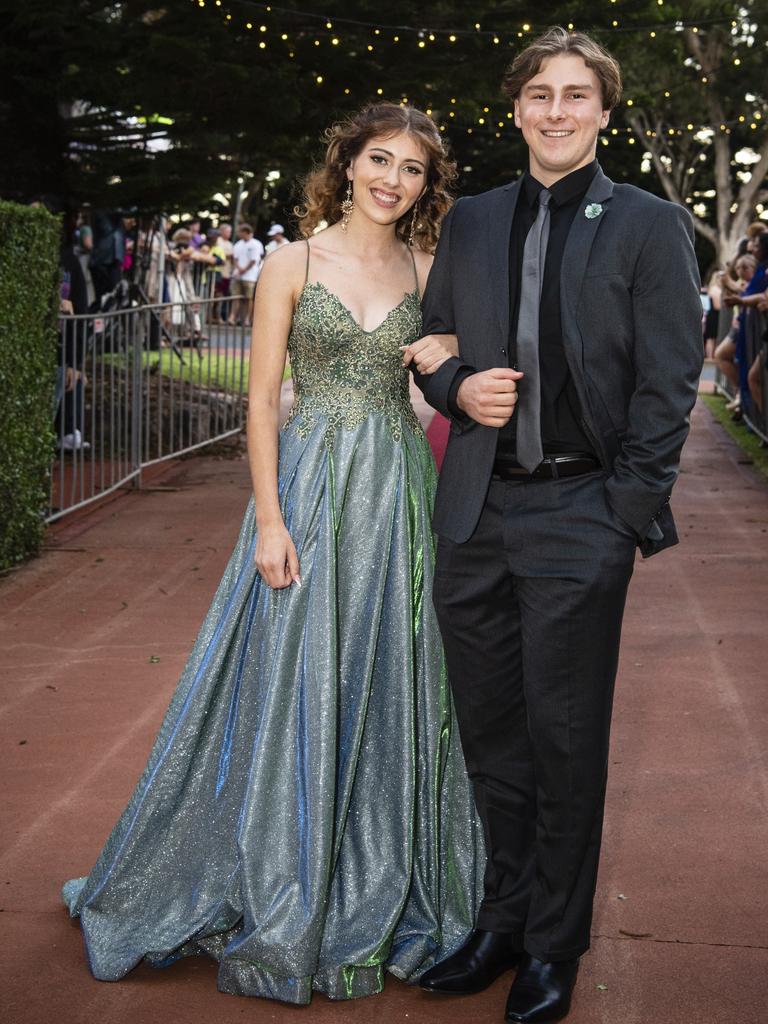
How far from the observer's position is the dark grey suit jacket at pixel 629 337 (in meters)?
3.06

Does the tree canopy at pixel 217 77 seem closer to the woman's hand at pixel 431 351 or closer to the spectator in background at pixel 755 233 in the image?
the spectator in background at pixel 755 233

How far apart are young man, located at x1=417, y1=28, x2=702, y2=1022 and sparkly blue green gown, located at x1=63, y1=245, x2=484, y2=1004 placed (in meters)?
0.23

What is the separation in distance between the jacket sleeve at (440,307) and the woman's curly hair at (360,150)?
Answer: 312 millimetres

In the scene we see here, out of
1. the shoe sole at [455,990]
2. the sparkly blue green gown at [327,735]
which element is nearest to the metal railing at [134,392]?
the sparkly blue green gown at [327,735]

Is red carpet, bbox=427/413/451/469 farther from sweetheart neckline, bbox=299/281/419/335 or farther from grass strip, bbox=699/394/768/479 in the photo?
sweetheart neckline, bbox=299/281/419/335

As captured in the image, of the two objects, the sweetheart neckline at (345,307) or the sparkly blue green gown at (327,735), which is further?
the sweetheart neckline at (345,307)

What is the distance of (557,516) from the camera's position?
3139 millimetres

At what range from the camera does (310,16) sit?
441 inches

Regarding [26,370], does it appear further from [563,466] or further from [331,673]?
[563,466]

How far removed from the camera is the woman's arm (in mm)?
3590

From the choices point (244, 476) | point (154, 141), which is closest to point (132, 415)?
point (244, 476)

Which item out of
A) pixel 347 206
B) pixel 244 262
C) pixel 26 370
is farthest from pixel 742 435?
pixel 244 262

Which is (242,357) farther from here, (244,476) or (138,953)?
(138,953)

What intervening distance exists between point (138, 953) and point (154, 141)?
983 cm
